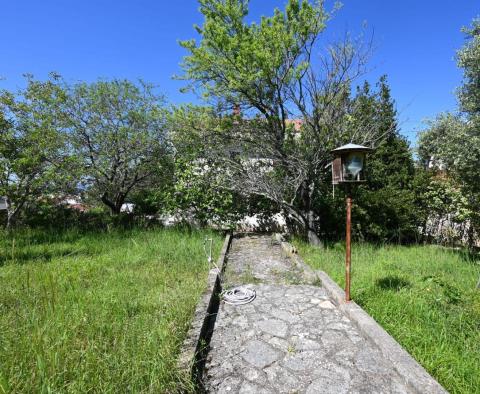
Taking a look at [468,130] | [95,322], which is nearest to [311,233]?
[468,130]

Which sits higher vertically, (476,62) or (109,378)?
(476,62)

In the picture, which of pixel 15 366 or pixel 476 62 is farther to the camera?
pixel 476 62

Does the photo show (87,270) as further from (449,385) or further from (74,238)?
(449,385)

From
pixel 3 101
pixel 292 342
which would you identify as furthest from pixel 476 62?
pixel 3 101

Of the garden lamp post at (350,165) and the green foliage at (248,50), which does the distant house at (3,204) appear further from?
the garden lamp post at (350,165)

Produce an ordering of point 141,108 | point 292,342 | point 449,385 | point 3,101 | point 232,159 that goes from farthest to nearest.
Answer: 1. point 141,108
2. point 232,159
3. point 3,101
4. point 292,342
5. point 449,385

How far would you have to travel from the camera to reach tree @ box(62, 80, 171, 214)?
9.04 metres

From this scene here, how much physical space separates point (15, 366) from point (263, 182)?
627cm

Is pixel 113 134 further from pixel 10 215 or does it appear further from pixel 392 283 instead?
pixel 392 283

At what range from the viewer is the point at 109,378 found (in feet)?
6.44

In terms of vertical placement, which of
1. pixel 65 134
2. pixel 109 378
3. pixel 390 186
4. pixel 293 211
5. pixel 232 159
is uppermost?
pixel 65 134

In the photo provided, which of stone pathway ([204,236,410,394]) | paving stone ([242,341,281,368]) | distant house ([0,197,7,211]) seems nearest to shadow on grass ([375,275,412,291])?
stone pathway ([204,236,410,394])

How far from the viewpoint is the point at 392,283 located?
447cm

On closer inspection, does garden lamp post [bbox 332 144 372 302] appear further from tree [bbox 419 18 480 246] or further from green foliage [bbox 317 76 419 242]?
green foliage [bbox 317 76 419 242]
